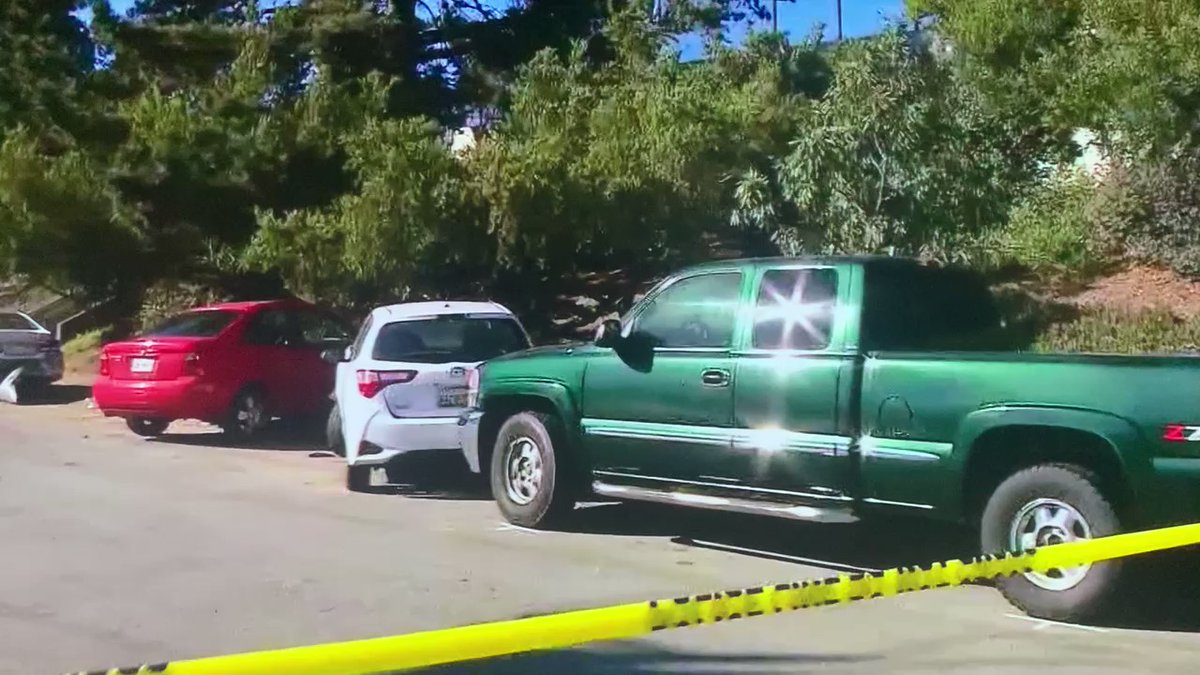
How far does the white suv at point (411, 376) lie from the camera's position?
1292 cm

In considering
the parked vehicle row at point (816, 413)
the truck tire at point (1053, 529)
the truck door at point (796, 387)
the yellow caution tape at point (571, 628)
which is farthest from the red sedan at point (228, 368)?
the yellow caution tape at point (571, 628)

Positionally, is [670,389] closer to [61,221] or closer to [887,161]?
[887,161]

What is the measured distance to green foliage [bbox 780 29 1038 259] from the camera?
15016mm

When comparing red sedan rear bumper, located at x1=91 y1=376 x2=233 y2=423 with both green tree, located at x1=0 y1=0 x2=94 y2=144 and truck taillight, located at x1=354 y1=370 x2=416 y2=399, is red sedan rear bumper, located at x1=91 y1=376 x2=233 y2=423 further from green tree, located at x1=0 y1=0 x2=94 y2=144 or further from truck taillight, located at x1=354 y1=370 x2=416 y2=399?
green tree, located at x1=0 y1=0 x2=94 y2=144

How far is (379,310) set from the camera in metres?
13.6

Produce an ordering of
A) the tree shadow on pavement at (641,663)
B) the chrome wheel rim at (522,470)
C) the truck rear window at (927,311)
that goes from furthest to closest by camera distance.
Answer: the chrome wheel rim at (522,470), the truck rear window at (927,311), the tree shadow on pavement at (641,663)

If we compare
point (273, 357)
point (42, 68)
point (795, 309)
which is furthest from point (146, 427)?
point (795, 309)

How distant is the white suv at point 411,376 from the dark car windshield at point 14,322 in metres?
12.3

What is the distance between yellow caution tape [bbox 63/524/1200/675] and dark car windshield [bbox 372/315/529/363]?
24.8 ft

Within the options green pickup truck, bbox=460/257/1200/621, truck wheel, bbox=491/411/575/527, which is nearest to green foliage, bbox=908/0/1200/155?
green pickup truck, bbox=460/257/1200/621

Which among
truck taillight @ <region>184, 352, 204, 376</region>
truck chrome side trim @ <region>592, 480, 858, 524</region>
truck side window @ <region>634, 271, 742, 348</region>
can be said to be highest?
truck side window @ <region>634, 271, 742, 348</region>

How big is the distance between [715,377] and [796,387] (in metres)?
0.66

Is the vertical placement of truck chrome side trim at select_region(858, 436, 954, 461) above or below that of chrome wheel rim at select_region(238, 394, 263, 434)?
above

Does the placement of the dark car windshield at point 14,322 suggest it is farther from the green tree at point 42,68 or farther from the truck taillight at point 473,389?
the truck taillight at point 473,389
